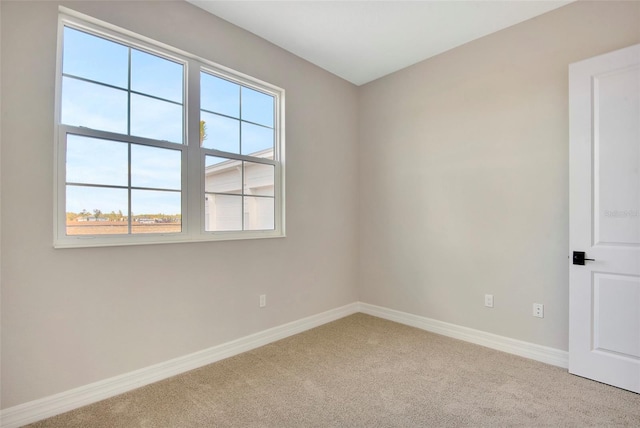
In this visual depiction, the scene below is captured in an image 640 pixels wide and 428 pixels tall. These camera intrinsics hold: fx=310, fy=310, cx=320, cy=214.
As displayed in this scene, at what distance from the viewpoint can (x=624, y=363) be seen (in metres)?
2.10

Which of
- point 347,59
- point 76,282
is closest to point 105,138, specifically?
point 76,282

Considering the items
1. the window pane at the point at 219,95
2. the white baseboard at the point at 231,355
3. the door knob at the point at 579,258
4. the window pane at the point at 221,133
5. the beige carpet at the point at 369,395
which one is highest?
the window pane at the point at 219,95

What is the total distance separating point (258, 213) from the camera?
2.99 meters

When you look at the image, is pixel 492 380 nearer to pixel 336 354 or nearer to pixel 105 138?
pixel 336 354

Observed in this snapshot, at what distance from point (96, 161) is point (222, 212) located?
960 mm

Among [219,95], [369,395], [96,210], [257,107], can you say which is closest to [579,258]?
[369,395]

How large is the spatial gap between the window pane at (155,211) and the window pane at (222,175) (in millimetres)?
302

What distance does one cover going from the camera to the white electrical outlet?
8.45 ft

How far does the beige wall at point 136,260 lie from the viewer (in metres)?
1.76

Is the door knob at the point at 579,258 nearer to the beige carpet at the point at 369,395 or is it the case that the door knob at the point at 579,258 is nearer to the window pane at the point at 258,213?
the beige carpet at the point at 369,395

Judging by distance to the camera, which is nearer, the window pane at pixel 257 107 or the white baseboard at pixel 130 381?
the white baseboard at pixel 130 381

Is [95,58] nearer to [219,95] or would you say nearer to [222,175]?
[219,95]

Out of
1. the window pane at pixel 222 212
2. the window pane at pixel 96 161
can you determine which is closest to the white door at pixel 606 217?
the window pane at pixel 222 212

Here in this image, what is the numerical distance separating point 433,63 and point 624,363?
295 cm
